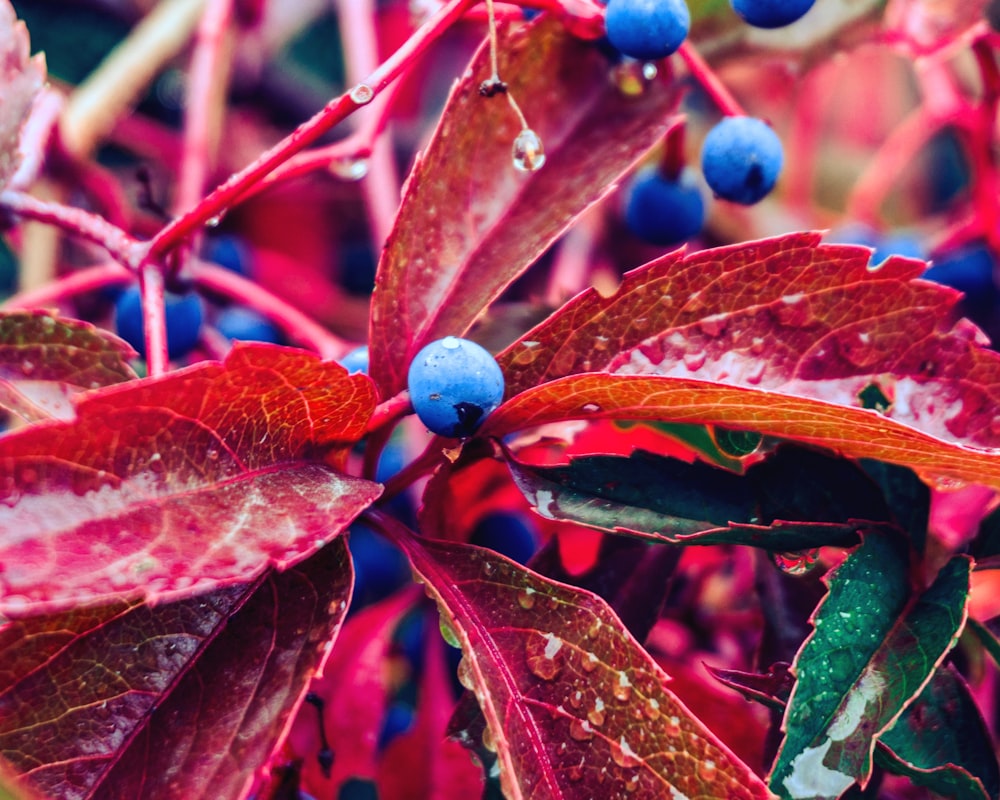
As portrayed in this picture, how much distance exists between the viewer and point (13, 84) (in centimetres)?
57

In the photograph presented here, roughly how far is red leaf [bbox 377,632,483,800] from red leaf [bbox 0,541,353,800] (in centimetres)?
27

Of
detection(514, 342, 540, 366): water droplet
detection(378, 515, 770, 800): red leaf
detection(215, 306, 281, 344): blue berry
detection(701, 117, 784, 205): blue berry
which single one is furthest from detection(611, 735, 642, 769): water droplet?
detection(215, 306, 281, 344): blue berry

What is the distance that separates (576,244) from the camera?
1.20 metres

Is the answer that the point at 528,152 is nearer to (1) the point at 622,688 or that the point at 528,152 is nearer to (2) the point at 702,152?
(2) the point at 702,152

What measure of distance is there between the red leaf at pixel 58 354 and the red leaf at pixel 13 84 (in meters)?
0.09

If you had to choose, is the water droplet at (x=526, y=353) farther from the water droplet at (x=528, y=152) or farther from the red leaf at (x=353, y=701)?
the red leaf at (x=353, y=701)

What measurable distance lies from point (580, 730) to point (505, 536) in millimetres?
276

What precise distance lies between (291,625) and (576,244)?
810 millimetres

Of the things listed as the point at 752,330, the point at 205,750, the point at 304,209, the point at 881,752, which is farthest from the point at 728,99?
the point at 304,209

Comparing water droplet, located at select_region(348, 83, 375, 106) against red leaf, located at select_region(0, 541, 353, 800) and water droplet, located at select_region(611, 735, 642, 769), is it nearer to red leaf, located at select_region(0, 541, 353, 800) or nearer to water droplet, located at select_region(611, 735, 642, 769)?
red leaf, located at select_region(0, 541, 353, 800)

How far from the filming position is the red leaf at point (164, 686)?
0.47m

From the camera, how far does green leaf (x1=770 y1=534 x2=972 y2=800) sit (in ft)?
1.52

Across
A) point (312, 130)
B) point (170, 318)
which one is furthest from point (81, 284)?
point (312, 130)

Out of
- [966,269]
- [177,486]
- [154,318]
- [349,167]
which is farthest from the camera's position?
[966,269]
